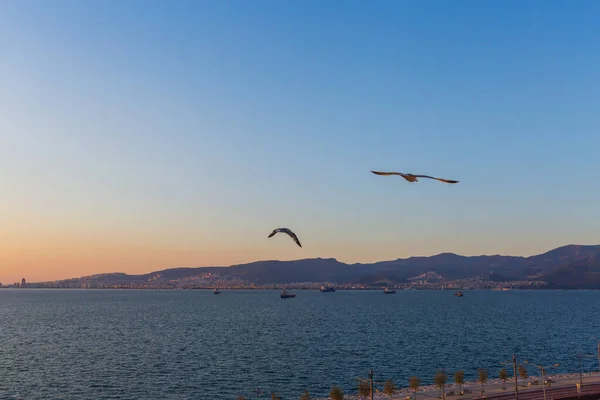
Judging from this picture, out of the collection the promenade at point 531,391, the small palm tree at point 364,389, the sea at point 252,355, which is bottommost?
the sea at point 252,355

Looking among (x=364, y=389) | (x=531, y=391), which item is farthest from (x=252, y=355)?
(x=531, y=391)

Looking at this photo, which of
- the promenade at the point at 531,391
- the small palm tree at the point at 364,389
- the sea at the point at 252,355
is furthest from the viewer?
the sea at the point at 252,355

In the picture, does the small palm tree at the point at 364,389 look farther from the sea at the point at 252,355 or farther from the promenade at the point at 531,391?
the sea at the point at 252,355

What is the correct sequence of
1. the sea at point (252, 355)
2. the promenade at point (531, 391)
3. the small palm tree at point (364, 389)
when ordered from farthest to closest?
the sea at point (252, 355)
the small palm tree at point (364, 389)
the promenade at point (531, 391)

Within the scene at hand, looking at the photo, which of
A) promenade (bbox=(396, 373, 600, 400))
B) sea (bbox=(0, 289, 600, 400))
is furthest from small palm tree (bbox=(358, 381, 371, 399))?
sea (bbox=(0, 289, 600, 400))

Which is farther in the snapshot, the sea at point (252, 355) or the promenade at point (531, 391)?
the sea at point (252, 355)

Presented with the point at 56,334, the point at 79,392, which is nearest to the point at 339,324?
the point at 56,334

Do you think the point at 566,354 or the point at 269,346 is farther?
the point at 269,346

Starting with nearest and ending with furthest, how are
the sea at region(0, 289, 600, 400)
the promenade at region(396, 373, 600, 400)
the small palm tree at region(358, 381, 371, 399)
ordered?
the promenade at region(396, 373, 600, 400) < the small palm tree at region(358, 381, 371, 399) < the sea at region(0, 289, 600, 400)

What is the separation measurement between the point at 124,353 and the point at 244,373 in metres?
40.8

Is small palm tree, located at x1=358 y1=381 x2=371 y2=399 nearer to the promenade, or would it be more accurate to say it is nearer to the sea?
the promenade

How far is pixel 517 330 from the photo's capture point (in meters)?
175

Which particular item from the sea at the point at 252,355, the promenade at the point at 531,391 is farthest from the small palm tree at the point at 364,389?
the sea at the point at 252,355

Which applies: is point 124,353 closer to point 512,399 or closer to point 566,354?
point 512,399
